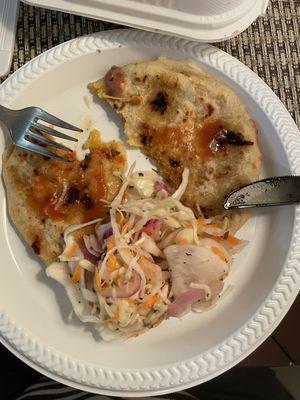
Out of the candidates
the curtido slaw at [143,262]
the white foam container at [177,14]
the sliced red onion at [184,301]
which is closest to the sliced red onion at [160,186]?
the curtido slaw at [143,262]

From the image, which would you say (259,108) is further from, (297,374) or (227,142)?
(297,374)

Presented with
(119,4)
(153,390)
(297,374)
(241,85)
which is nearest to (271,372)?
(297,374)

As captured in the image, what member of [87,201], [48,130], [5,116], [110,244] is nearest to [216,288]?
[110,244]

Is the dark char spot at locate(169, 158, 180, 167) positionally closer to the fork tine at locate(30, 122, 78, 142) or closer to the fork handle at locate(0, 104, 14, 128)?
the fork tine at locate(30, 122, 78, 142)

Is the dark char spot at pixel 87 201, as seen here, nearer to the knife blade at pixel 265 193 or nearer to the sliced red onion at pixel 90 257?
the sliced red onion at pixel 90 257

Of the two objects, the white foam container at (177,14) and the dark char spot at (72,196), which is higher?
the white foam container at (177,14)

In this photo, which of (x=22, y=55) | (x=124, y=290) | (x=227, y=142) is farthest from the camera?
(x=22, y=55)
